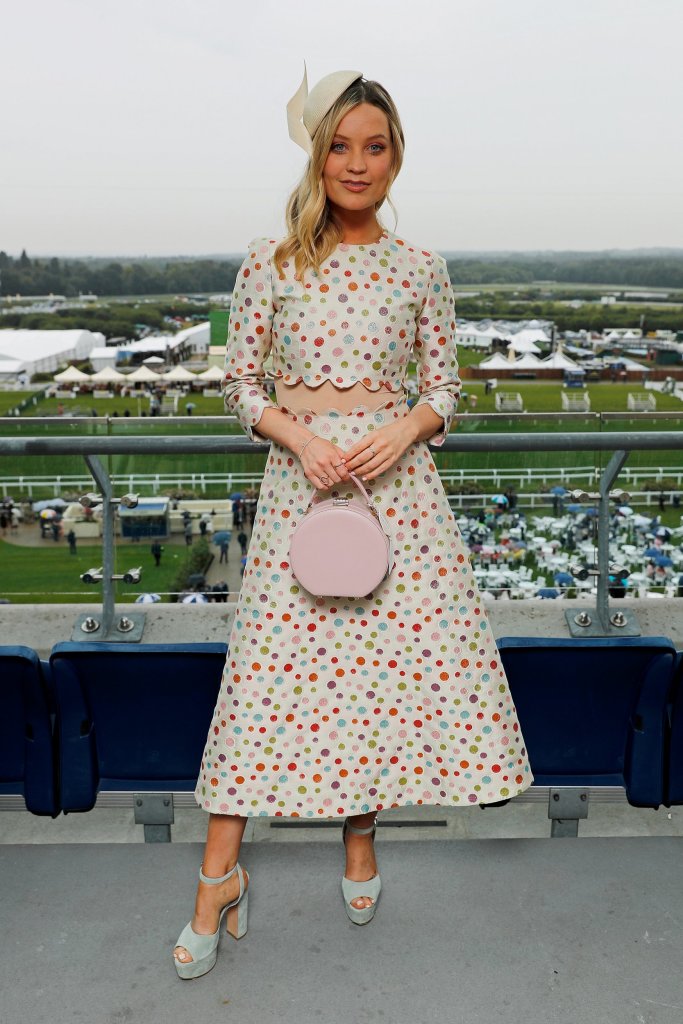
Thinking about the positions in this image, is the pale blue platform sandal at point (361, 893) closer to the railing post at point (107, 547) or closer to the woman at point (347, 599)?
the woman at point (347, 599)

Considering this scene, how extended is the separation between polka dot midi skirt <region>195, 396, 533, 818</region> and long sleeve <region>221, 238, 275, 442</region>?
0.23 feet

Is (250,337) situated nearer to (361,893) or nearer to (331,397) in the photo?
(331,397)

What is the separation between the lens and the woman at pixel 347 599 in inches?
57.5

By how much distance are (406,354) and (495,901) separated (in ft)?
2.83

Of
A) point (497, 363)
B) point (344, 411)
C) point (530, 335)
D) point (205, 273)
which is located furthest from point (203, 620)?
point (497, 363)

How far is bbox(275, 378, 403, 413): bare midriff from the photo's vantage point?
1.49 metres

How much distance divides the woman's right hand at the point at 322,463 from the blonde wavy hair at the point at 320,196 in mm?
256

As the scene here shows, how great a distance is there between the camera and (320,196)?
1467 millimetres

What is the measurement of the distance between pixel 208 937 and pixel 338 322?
2.95ft

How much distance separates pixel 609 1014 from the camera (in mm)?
1354

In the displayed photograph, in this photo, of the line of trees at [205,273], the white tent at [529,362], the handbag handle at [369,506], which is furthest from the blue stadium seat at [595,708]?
the white tent at [529,362]

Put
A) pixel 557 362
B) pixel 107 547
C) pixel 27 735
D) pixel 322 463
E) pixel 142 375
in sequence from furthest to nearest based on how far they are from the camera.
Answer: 1. pixel 557 362
2. pixel 142 375
3. pixel 107 547
4. pixel 27 735
5. pixel 322 463

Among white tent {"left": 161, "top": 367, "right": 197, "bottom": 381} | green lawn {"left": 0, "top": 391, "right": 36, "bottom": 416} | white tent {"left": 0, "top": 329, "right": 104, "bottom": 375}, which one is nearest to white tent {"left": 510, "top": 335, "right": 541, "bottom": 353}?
white tent {"left": 161, "top": 367, "right": 197, "bottom": 381}

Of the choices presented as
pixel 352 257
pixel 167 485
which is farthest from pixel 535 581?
pixel 352 257
